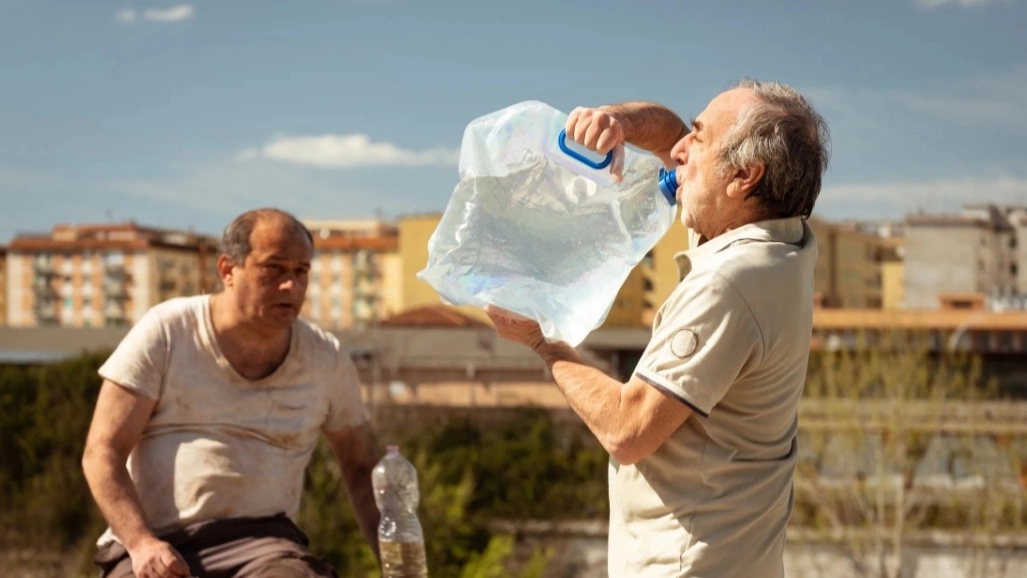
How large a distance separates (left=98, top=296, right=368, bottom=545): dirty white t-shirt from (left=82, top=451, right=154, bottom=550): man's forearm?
0.13 metres

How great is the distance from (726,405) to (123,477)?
172cm

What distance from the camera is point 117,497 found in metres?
3.21

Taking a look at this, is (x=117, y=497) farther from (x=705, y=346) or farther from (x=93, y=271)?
(x=93, y=271)

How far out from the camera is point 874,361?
25.7 m

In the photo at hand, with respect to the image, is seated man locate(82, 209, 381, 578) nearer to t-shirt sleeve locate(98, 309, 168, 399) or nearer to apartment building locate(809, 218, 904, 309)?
t-shirt sleeve locate(98, 309, 168, 399)

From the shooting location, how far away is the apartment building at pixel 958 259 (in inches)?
2729

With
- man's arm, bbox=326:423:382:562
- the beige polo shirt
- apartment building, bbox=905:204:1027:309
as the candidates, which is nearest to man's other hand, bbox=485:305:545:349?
the beige polo shirt

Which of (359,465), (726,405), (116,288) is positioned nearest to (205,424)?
(359,465)

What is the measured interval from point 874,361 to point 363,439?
23.1 m

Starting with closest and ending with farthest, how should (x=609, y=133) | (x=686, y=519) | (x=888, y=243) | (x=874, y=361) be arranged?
(x=686, y=519) < (x=609, y=133) < (x=874, y=361) < (x=888, y=243)

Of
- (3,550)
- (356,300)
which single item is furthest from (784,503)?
(356,300)

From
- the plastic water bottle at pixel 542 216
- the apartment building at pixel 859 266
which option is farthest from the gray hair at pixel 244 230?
the apartment building at pixel 859 266

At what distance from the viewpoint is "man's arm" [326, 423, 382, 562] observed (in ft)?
12.1

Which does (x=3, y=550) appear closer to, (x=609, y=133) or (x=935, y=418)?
(x=935, y=418)
